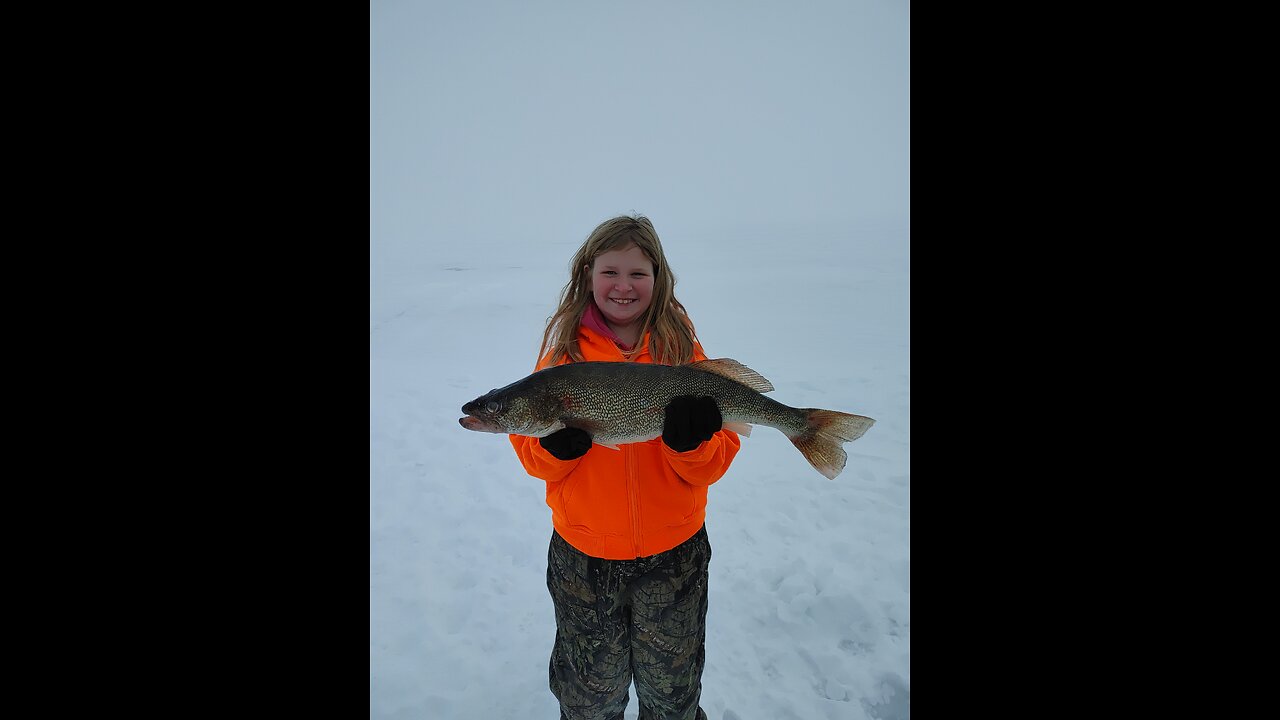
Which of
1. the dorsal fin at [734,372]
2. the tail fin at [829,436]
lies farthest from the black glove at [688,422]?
the tail fin at [829,436]

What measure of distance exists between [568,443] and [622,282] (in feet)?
2.42

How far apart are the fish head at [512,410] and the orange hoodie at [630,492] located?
0.73 ft

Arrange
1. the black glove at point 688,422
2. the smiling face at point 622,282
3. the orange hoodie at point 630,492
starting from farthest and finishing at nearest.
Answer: the smiling face at point 622,282
the orange hoodie at point 630,492
the black glove at point 688,422

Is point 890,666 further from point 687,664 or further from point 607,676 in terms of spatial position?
point 607,676

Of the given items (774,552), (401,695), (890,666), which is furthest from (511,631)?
(890,666)

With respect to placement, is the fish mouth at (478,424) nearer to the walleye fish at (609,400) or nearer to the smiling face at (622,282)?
the walleye fish at (609,400)

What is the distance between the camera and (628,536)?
247cm

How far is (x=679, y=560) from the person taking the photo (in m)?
2.55

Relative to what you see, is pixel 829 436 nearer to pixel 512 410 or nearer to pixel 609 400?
pixel 609 400

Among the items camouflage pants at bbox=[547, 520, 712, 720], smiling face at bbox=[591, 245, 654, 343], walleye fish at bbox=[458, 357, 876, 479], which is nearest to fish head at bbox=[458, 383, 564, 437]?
walleye fish at bbox=[458, 357, 876, 479]

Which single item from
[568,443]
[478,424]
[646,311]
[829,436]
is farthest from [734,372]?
[478,424]

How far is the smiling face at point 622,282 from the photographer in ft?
8.52

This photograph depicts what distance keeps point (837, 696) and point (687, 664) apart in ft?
4.14

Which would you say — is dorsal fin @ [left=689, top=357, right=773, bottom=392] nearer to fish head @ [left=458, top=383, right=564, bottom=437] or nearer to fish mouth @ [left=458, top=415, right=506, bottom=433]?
fish head @ [left=458, top=383, right=564, bottom=437]
